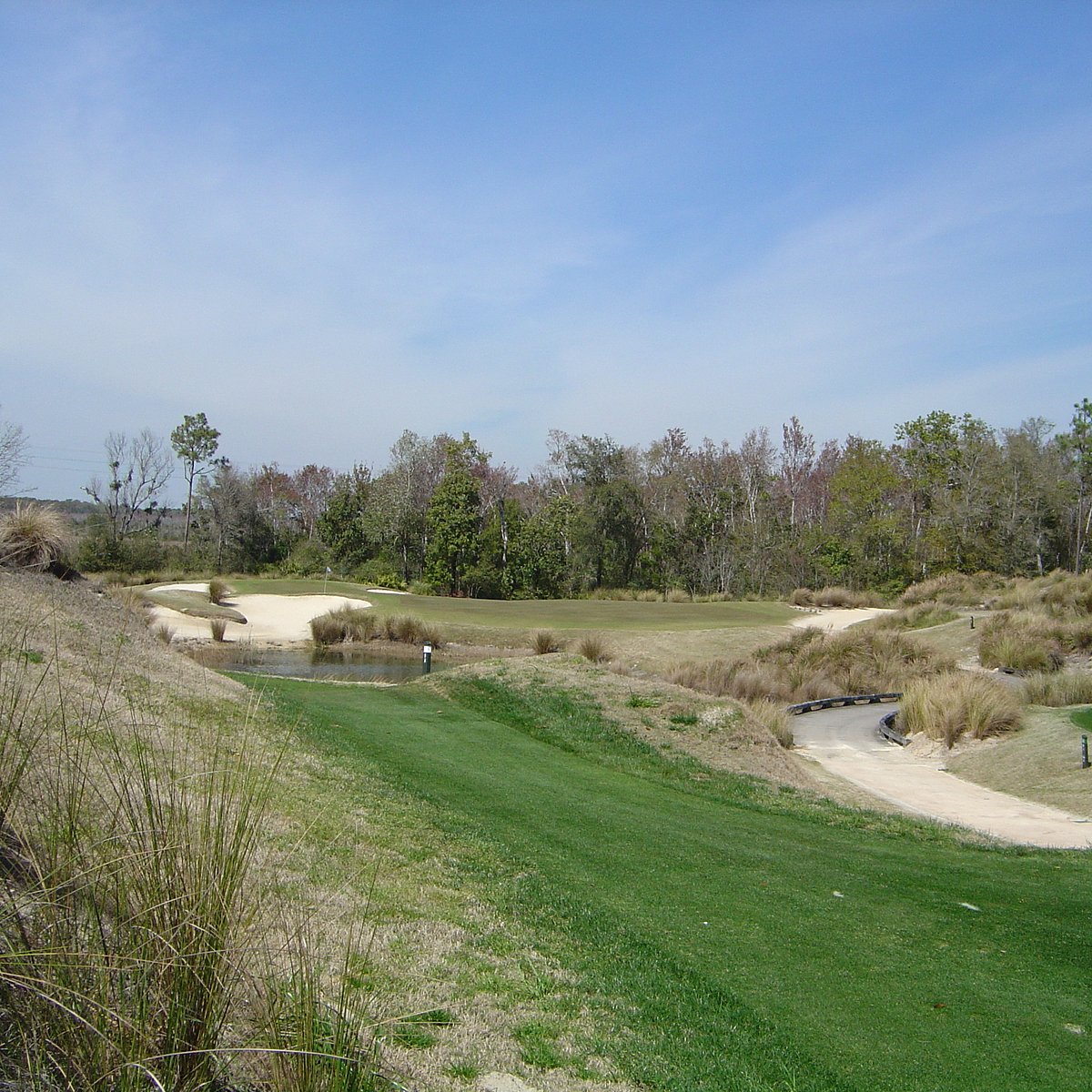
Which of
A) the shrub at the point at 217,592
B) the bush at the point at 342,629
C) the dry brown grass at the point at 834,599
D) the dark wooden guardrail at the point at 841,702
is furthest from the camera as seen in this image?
the dry brown grass at the point at 834,599

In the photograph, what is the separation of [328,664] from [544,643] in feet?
22.1

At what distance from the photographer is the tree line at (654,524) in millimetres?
54375

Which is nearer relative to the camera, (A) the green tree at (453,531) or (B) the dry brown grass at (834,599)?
(B) the dry brown grass at (834,599)

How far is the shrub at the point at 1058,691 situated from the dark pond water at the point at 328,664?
14663mm

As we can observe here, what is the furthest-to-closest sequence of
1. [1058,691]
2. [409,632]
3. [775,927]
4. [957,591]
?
[957,591]
[409,632]
[1058,691]
[775,927]

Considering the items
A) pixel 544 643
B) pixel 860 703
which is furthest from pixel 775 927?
pixel 544 643

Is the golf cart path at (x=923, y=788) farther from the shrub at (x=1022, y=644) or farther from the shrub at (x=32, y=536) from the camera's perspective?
the shrub at (x=32, y=536)

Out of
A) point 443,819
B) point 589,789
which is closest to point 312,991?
point 443,819

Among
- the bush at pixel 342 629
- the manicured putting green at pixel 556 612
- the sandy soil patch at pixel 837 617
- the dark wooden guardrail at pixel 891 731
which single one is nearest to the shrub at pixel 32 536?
the bush at pixel 342 629

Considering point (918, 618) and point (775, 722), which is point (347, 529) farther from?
point (775, 722)

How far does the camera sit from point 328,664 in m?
28.4

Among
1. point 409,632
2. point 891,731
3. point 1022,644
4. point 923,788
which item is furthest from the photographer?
point 409,632

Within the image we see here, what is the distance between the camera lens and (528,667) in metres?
19.4

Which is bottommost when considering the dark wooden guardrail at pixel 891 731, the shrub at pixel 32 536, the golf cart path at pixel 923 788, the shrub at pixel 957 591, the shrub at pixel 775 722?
the golf cart path at pixel 923 788
